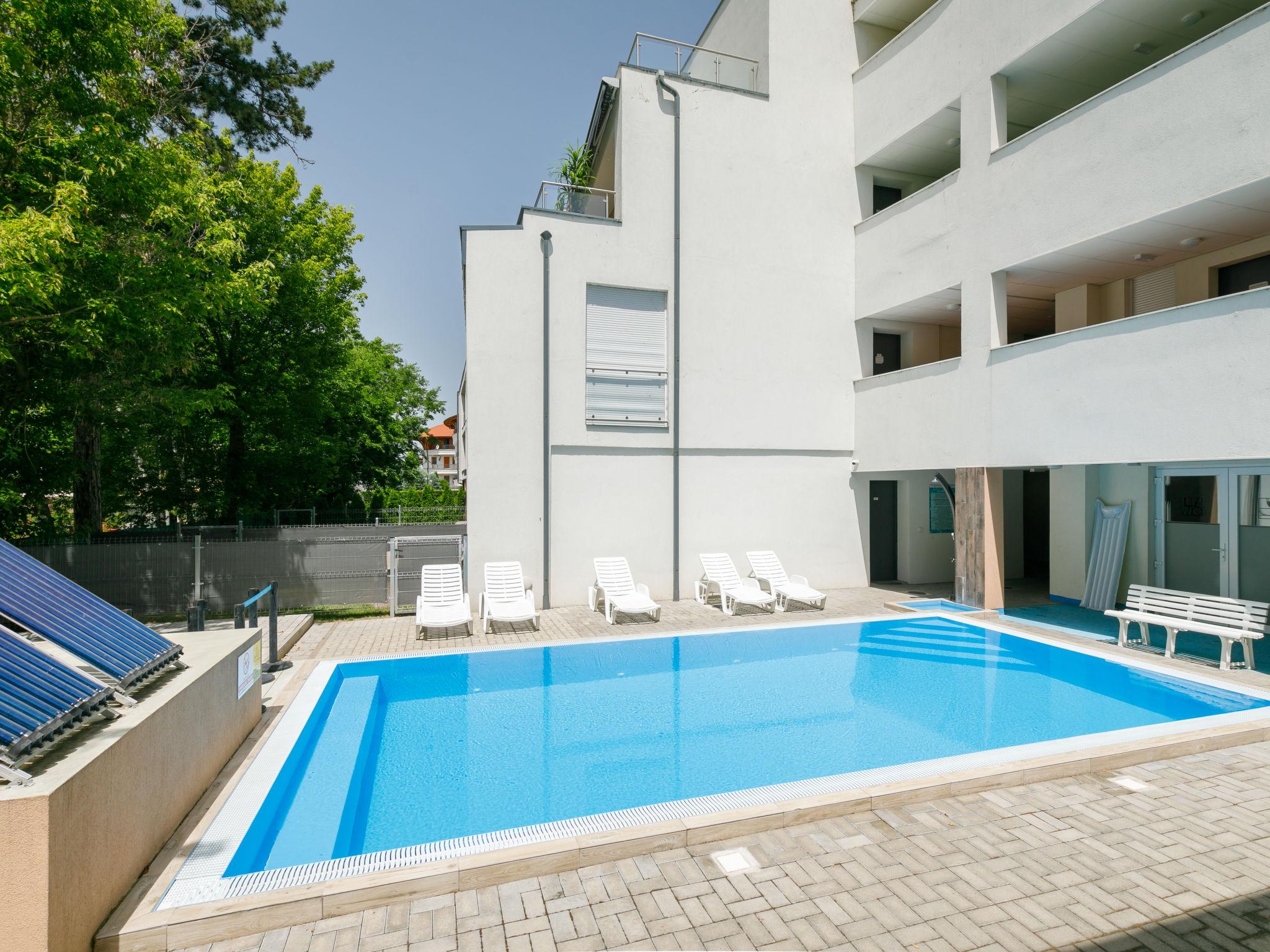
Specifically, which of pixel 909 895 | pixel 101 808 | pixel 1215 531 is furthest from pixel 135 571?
pixel 1215 531

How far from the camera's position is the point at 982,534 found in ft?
38.3

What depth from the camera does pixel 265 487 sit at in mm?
24156

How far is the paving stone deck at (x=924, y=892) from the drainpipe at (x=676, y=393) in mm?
8548

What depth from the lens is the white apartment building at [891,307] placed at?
900 centimetres

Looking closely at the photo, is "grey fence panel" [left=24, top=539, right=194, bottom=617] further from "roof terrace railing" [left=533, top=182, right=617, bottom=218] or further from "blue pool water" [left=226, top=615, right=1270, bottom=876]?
"roof terrace railing" [left=533, top=182, right=617, bottom=218]

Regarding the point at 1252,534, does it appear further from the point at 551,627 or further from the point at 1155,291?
the point at 551,627

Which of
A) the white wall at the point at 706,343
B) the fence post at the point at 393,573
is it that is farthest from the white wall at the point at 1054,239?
the fence post at the point at 393,573

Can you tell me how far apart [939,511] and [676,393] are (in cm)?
754

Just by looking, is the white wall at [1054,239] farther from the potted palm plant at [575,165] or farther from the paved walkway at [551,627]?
the potted palm plant at [575,165]

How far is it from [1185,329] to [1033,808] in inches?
284

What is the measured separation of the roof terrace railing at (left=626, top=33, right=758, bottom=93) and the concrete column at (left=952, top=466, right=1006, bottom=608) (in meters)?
9.57

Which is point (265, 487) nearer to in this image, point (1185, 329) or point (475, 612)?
point (475, 612)

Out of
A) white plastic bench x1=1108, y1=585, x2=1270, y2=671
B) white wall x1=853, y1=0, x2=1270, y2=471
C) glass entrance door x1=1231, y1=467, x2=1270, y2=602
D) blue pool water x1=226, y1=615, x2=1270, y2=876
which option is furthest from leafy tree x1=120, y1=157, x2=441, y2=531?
glass entrance door x1=1231, y1=467, x2=1270, y2=602

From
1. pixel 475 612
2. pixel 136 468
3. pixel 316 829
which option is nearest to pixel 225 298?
pixel 475 612
